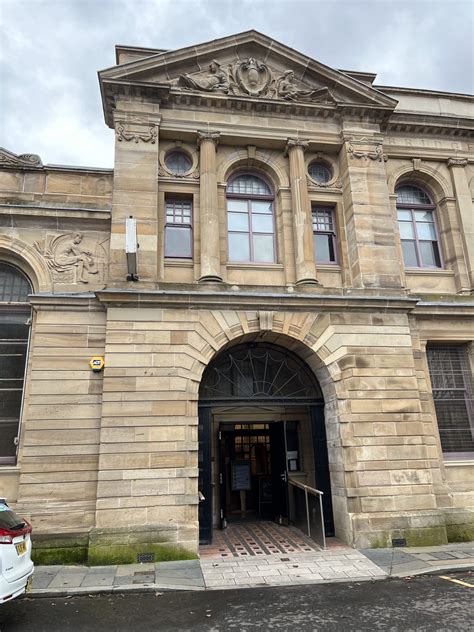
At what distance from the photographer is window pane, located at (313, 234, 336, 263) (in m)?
12.6

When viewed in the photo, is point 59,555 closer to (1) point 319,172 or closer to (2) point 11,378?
(2) point 11,378

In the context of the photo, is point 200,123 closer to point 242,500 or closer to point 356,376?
point 356,376

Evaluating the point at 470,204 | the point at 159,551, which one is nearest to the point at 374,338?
the point at 470,204

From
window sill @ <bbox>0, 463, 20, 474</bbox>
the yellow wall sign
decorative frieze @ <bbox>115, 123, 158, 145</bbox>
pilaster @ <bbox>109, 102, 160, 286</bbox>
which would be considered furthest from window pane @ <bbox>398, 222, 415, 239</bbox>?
window sill @ <bbox>0, 463, 20, 474</bbox>

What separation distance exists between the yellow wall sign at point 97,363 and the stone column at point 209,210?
3.03 metres

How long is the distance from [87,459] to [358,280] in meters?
7.84

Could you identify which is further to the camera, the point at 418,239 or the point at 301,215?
the point at 418,239

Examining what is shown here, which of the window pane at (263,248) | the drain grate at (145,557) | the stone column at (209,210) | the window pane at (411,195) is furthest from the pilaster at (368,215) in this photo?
the drain grate at (145,557)

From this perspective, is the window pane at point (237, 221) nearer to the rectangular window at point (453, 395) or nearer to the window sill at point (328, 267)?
the window sill at point (328, 267)

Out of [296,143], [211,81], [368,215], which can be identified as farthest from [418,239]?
[211,81]

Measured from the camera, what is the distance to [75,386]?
33.6 feet

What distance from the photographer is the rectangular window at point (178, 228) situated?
468 inches

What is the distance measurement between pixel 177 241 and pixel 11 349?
16.1 ft

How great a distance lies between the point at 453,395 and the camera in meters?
12.1
